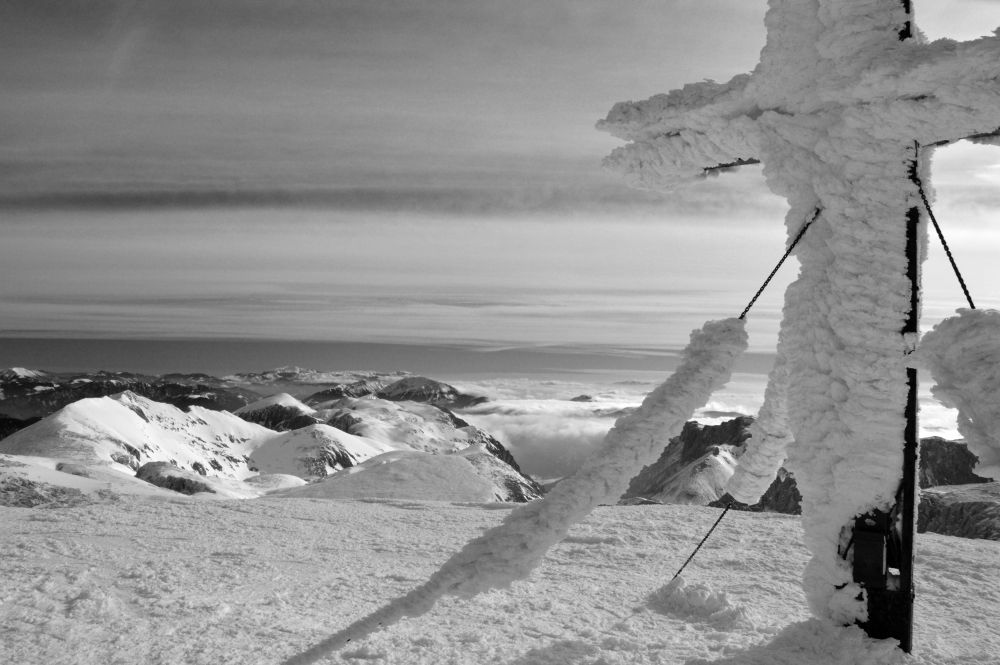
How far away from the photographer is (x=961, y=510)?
39281 mm

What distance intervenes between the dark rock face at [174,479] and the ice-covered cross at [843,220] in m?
30.3

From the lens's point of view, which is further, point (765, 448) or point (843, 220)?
point (765, 448)

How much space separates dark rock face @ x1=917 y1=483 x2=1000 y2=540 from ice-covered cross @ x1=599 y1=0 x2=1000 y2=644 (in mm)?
35189

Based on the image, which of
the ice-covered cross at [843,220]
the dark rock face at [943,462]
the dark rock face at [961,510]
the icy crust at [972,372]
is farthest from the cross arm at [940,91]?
the dark rock face at [943,462]

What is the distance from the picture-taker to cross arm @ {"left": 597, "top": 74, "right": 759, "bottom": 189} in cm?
541

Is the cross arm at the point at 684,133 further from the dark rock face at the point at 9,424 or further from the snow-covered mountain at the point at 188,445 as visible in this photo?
the dark rock face at the point at 9,424

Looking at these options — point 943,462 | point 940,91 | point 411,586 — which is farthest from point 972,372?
point 943,462

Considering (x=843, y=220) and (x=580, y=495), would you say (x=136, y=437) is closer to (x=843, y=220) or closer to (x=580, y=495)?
(x=580, y=495)

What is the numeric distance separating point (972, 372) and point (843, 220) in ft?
4.24

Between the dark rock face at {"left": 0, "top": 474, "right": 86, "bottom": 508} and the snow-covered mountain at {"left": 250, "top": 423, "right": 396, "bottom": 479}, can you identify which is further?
the snow-covered mountain at {"left": 250, "top": 423, "right": 396, "bottom": 479}

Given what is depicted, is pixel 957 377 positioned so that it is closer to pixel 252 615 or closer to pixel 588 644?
pixel 588 644

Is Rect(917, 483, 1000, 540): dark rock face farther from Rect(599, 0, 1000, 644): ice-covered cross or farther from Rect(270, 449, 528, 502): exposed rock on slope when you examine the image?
Rect(599, 0, 1000, 644): ice-covered cross

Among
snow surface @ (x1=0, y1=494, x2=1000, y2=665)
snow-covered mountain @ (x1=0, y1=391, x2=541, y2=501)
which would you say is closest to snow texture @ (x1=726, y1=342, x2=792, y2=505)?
snow surface @ (x1=0, y1=494, x2=1000, y2=665)

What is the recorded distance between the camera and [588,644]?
5.62 meters
